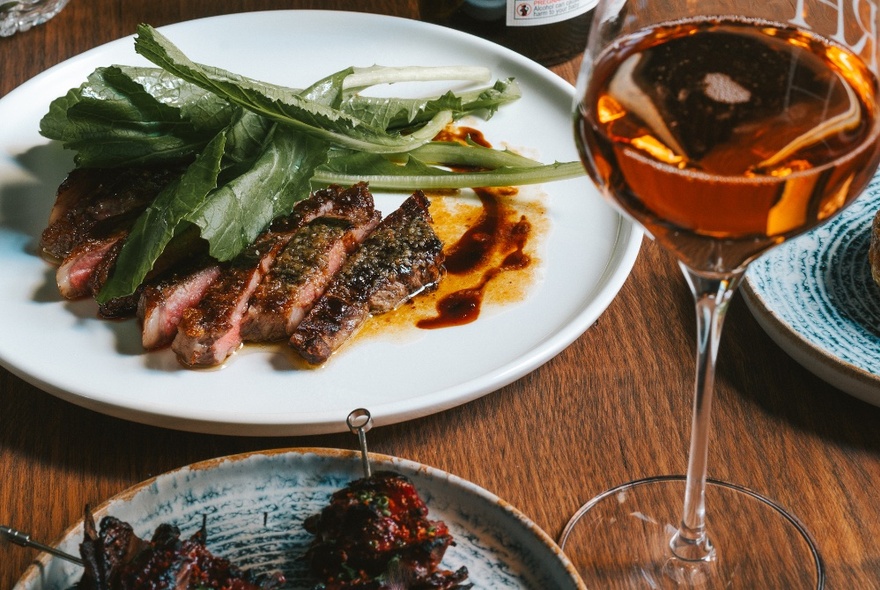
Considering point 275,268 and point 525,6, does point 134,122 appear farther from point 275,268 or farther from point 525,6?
point 525,6

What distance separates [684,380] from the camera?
1.80 metres

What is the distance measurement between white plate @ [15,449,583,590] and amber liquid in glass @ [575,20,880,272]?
0.47 metres

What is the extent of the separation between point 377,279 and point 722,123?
102cm

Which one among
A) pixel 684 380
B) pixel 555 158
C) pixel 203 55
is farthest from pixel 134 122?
pixel 684 380

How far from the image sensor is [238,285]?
1.93 meters

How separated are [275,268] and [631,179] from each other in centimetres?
108

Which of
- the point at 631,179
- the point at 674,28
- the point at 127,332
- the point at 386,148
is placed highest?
the point at 674,28

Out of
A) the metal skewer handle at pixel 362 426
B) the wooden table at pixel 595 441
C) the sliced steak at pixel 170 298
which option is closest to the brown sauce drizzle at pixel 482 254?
the wooden table at pixel 595 441

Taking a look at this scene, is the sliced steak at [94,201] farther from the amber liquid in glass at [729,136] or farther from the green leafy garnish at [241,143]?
the amber liquid in glass at [729,136]

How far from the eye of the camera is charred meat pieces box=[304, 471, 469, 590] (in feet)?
4.09

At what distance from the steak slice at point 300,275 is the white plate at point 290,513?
0.48 m

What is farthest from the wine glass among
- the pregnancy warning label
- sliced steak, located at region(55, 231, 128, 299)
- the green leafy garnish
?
the pregnancy warning label

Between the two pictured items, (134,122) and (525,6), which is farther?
(525,6)

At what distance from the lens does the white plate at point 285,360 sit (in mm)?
1646
